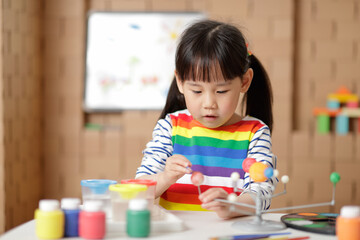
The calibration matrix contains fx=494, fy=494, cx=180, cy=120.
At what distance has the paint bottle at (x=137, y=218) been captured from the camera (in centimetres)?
87

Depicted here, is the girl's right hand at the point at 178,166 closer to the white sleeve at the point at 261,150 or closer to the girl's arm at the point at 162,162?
the girl's arm at the point at 162,162

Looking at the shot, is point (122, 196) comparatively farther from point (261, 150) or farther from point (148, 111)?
point (148, 111)

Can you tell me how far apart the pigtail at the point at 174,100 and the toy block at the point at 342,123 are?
184 centimetres

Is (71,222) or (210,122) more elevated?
(210,122)

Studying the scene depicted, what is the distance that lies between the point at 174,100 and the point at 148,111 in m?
1.77

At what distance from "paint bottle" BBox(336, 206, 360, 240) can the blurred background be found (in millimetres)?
2160

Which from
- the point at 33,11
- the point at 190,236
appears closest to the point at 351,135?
the point at 33,11

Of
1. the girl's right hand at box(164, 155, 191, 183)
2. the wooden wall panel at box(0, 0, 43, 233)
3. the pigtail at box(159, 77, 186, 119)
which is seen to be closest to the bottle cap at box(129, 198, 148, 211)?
the girl's right hand at box(164, 155, 191, 183)

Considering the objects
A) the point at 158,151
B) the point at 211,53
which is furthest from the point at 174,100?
the point at 211,53

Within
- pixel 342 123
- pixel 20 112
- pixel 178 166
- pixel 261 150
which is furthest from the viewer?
pixel 342 123

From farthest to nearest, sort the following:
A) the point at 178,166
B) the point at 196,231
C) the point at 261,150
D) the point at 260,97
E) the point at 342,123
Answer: the point at 342,123 → the point at 260,97 → the point at 261,150 → the point at 178,166 → the point at 196,231

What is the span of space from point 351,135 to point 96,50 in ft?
5.58

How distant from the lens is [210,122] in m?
1.28

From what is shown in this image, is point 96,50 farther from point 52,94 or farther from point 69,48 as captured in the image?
point 52,94
